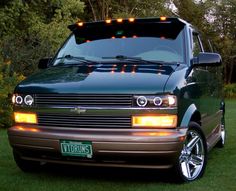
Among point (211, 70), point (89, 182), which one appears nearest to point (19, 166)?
point (89, 182)

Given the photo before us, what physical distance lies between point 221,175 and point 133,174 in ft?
3.48

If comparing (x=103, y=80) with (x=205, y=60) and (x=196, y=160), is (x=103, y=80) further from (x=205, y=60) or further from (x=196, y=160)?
(x=196, y=160)

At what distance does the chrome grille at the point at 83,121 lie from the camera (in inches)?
206

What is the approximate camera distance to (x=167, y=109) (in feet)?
17.1

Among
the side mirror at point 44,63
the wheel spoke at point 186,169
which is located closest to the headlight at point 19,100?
the side mirror at point 44,63

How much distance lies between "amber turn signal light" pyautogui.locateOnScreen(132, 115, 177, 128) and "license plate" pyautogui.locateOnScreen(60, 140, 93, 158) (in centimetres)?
52

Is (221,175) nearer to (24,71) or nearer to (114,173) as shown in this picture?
(114,173)

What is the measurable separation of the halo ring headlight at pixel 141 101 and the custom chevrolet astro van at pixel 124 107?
0.03ft

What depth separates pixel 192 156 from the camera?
5984 mm

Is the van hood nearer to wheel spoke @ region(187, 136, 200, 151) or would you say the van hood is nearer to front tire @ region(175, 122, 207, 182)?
front tire @ region(175, 122, 207, 182)

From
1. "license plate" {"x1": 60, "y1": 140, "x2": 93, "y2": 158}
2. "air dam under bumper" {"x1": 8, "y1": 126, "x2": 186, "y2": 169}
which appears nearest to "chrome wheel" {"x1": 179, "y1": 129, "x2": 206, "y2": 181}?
"air dam under bumper" {"x1": 8, "y1": 126, "x2": 186, "y2": 169}

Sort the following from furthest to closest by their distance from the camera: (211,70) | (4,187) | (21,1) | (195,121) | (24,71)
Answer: (21,1), (24,71), (211,70), (195,121), (4,187)

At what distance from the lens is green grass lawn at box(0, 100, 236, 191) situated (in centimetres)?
554

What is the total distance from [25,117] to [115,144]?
116 cm
